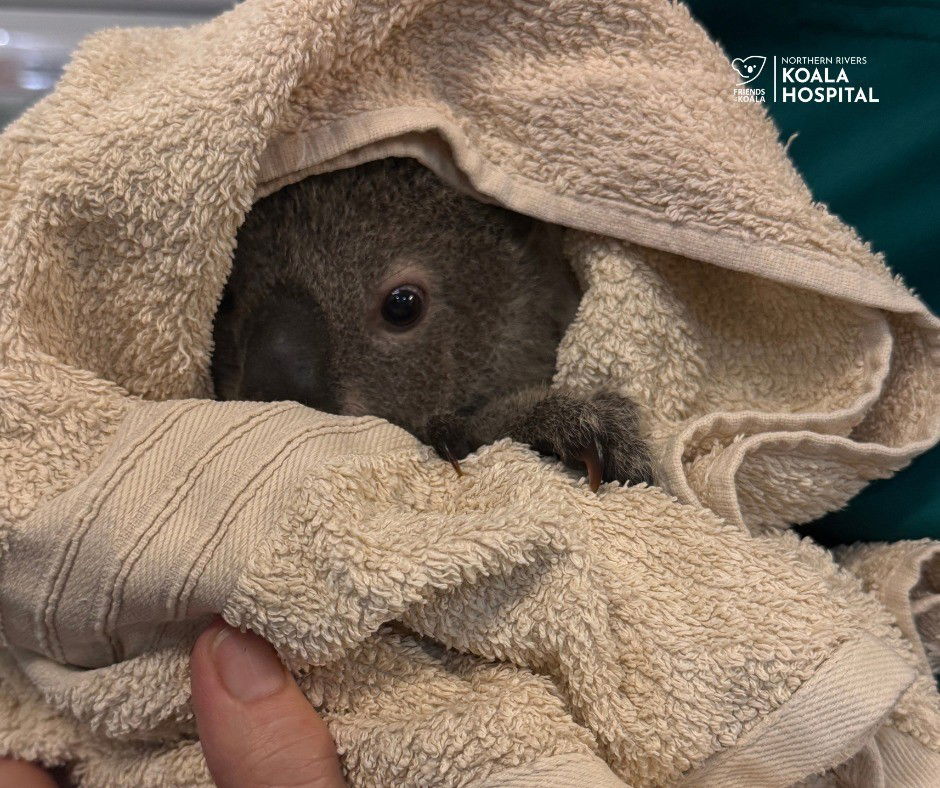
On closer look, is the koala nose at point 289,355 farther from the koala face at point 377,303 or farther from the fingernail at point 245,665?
the fingernail at point 245,665

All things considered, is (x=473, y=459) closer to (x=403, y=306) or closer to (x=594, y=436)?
(x=594, y=436)

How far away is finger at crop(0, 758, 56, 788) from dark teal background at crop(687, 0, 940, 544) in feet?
3.98

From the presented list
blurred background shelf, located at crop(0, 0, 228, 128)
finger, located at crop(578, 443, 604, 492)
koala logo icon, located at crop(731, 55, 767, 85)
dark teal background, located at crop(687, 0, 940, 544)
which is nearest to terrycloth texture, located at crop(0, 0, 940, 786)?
finger, located at crop(578, 443, 604, 492)

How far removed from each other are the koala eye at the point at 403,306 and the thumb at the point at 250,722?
53 centimetres

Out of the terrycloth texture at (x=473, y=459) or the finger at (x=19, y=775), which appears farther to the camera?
the finger at (x=19, y=775)

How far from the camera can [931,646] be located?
1.20 m

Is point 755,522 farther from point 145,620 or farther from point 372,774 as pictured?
point 145,620

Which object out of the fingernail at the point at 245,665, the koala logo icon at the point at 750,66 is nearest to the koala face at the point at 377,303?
the fingernail at the point at 245,665

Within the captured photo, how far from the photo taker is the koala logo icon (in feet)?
4.35

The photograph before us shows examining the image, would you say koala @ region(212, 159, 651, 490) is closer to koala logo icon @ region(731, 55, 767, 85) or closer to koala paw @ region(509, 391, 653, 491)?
koala paw @ region(509, 391, 653, 491)

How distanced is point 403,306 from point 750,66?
0.78 m

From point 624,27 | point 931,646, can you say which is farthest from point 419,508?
point 931,646

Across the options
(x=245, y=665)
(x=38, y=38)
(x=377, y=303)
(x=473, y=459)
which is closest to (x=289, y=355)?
(x=377, y=303)

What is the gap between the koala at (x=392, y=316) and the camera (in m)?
1.08
